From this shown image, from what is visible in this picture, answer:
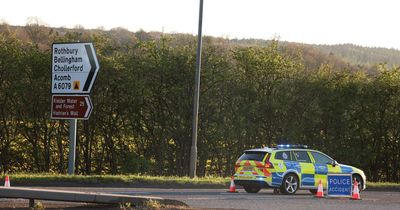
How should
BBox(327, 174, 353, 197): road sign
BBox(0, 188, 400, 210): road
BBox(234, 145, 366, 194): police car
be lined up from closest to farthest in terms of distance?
BBox(0, 188, 400, 210): road → BBox(327, 174, 353, 197): road sign → BBox(234, 145, 366, 194): police car

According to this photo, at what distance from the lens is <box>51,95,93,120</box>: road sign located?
2598cm

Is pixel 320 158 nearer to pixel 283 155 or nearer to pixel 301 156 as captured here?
pixel 301 156

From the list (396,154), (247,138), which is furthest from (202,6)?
(396,154)

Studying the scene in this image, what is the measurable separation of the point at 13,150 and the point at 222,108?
13.1 m

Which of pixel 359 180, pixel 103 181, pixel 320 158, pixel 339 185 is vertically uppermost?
pixel 320 158

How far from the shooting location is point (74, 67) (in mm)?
26016

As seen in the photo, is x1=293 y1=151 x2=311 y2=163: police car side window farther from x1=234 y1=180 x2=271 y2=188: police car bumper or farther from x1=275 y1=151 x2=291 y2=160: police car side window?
x1=234 y1=180 x2=271 y2=188: police car bumper

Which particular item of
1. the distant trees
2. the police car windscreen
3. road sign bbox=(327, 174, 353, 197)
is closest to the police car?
the police car windscreen

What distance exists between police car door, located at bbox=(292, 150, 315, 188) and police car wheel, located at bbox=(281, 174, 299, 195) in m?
0.23

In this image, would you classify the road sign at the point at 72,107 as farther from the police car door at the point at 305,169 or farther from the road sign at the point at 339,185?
the road sign at the point at 339,185

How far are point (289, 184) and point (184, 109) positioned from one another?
22.7 m

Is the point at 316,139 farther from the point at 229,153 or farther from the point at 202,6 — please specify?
the point at 202,6

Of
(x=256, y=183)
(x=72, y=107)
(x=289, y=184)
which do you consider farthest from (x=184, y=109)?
(x=256, y=183)

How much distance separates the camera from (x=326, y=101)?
4766 cm
